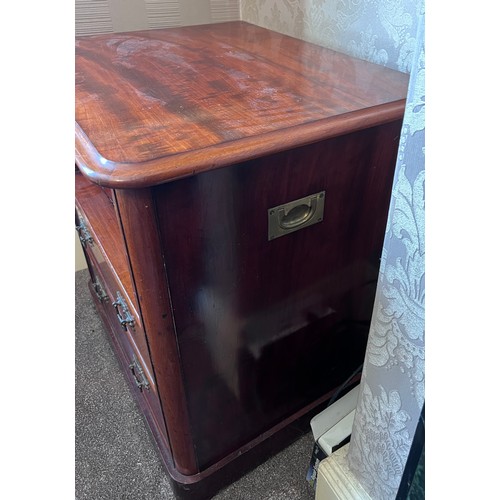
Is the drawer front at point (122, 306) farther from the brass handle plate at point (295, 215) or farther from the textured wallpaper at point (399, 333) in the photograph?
the textured wallpaper at point (399, 333)

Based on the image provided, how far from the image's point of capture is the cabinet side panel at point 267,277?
2.00 ft

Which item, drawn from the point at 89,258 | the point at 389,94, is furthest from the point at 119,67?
the point at 89,258

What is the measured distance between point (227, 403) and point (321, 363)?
26cm

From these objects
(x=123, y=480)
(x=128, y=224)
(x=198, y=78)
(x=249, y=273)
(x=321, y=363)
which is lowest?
(x=123, y=480)

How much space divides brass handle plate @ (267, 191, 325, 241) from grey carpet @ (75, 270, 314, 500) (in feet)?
2.18

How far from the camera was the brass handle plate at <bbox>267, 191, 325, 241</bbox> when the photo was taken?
668 mm

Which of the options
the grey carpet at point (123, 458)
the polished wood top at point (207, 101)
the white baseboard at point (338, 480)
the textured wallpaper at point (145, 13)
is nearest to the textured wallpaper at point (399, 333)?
the white baseboard at point (338, 480)

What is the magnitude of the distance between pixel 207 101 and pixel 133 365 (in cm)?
65

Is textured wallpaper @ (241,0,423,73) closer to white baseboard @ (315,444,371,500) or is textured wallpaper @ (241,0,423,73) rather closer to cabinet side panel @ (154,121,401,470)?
cabinet side panel @ (154,121,401,470)

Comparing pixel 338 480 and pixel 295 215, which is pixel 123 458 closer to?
pixel 338 480

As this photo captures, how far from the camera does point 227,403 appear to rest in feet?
2.82

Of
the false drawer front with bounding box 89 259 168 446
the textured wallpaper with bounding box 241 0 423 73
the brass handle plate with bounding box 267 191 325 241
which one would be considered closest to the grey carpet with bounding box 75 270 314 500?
the false drawer front with bounding box 89 259 168 446

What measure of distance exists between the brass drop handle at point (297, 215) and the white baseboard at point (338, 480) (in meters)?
0.48
